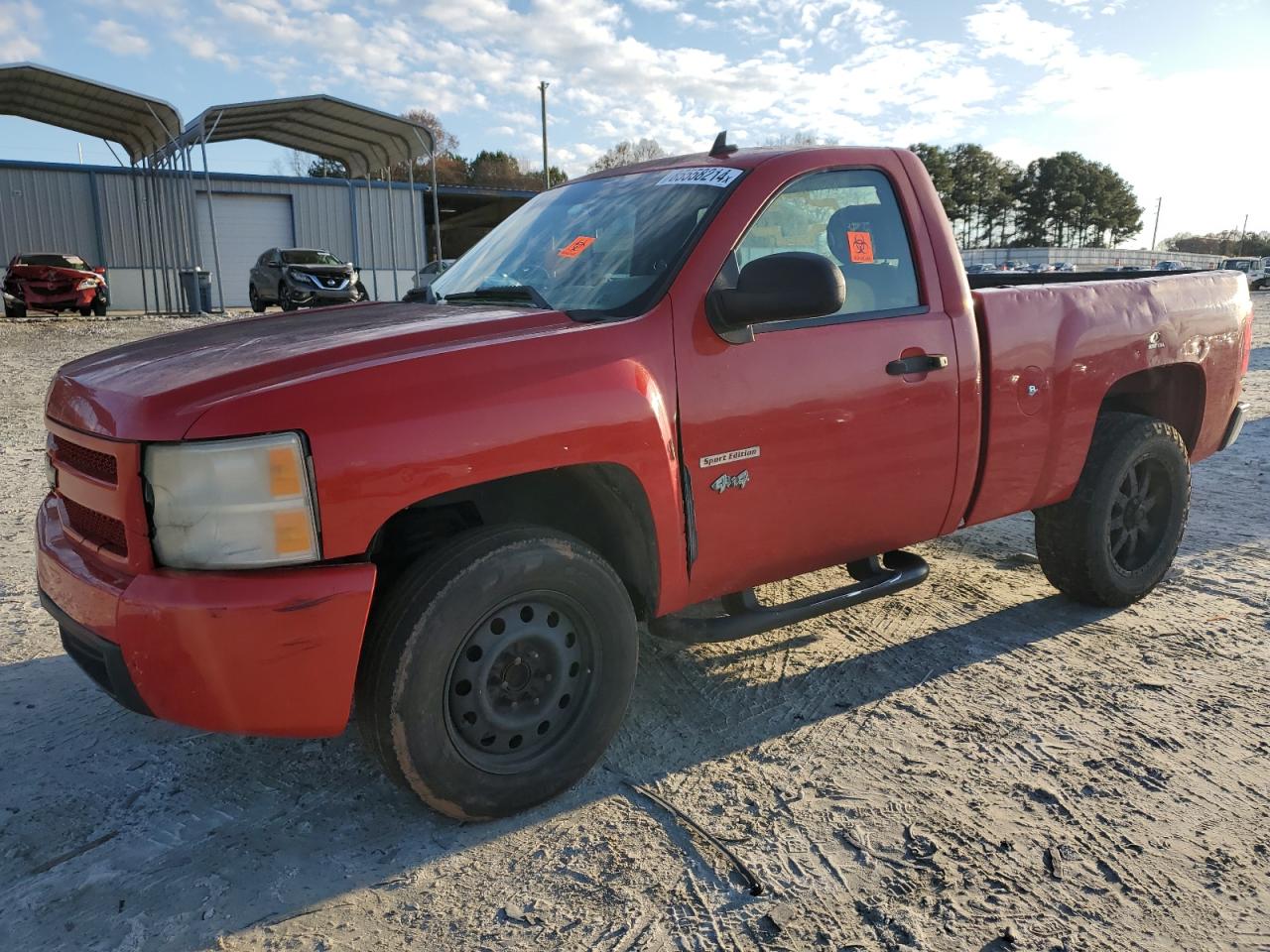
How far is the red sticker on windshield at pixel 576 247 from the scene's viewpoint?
10.3 ft

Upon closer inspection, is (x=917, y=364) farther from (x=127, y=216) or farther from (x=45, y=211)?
(x=127, y=216)

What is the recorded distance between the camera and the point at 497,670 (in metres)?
2.49

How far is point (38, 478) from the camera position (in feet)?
20.4

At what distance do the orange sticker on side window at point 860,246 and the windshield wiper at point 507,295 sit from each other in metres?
1.14

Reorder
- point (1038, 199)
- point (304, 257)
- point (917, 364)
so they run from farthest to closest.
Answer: point (1038, 199), point (304, 257), point (917, 364)

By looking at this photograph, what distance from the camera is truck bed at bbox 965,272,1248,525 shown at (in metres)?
3.44

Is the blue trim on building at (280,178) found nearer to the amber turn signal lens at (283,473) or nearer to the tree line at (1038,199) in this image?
the amber turn signal lens at (283,473)

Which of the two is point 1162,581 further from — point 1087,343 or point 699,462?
point 699,462

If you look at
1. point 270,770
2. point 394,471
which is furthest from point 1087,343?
point 270,770

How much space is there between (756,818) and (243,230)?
3501 cm

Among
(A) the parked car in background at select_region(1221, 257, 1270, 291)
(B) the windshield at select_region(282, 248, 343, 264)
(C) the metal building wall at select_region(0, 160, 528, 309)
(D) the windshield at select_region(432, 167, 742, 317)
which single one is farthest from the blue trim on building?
(A) the parked car in background at select_region(1221, 257, 1270, 291)

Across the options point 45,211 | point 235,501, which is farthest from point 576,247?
point 45,211

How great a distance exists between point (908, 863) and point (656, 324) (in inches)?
63.4

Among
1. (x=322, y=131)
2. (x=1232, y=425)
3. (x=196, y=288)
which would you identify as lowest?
(x=1232, y=425)
